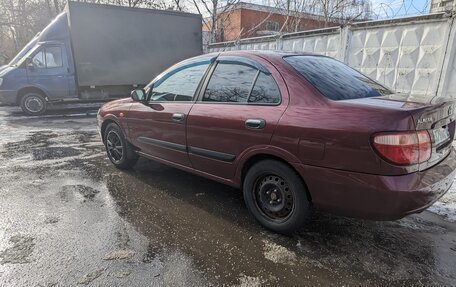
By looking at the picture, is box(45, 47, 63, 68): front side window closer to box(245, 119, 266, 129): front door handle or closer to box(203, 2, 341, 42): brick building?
box(245, 119, 266, 129): front door handle

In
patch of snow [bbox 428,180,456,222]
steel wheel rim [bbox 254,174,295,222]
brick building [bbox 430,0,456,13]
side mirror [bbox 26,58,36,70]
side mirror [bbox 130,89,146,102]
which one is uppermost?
brick building [bbox 430,0,456,13]

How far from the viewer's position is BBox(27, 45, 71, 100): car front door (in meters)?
10.0

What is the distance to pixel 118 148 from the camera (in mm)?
4801

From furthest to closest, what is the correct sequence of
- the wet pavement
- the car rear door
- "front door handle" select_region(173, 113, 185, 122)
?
1. "front door handle" select_region(173, 113, 185, 122)
2. the car rear door
3. the wet pavement

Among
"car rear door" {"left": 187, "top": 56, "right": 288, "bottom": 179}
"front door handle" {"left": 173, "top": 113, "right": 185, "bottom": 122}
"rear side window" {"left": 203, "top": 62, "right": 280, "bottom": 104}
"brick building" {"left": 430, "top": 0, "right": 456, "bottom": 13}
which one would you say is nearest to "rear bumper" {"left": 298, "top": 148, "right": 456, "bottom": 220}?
"car rear door" {"left": 187, "top": 56, "right": 288, "bottom": 179}

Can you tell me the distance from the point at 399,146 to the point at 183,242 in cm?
196

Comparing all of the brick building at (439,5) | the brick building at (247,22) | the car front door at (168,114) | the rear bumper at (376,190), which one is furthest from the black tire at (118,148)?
the brick building at (247,22)

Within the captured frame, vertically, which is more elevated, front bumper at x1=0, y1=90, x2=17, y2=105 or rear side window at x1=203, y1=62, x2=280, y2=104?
rear side window at x1=203, y1=62, x2=280, y2=104

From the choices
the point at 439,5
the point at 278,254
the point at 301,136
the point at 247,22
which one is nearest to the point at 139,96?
the point at 301,136

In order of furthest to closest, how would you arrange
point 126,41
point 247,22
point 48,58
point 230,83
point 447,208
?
1. point 247,22
2. point 126,41
3. point 48,58
4. point 447,208
5. point 230,83

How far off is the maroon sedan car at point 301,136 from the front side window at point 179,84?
0.02 m

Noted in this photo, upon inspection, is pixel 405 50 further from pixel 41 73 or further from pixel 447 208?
pixel 41 73

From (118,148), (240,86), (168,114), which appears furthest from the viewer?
(118,148)

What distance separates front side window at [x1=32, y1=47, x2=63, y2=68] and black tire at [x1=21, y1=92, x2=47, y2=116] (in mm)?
973
